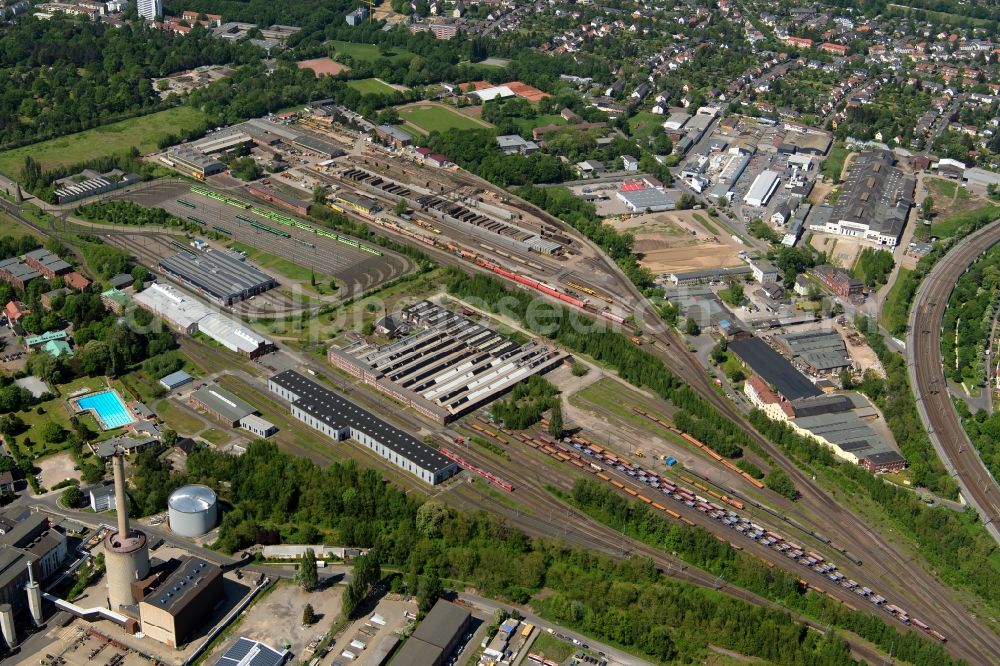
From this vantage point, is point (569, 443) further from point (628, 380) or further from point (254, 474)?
point (254, 474)

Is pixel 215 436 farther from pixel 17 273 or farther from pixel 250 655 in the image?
pixel 17 273

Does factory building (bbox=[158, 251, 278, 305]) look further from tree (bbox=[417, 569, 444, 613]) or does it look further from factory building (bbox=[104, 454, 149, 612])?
tree (bbox=[417, 569, 444, 613])

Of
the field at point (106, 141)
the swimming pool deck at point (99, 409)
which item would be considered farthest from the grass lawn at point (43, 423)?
the field at point (106, 141)

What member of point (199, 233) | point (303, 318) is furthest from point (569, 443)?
point (199, 233)

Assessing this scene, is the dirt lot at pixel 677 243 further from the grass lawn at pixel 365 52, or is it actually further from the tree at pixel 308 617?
the grass lawn at pixel 365 52

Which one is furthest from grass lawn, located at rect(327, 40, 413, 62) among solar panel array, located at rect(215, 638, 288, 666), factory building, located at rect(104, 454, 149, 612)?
solar panel array, located at rect(215, 638, 288, 666)

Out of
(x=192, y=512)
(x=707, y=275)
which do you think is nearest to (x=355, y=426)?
(x=192, y=512)
